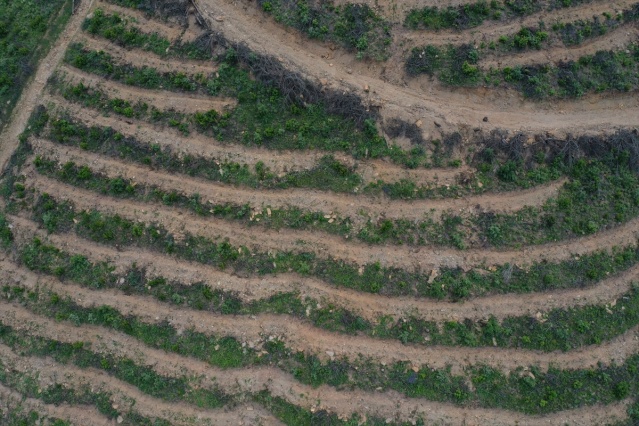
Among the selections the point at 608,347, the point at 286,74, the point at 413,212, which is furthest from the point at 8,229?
the point at 608,347

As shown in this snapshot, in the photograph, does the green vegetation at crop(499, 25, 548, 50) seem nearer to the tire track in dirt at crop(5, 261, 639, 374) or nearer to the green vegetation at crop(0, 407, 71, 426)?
the tire track in dirt at crop(5, 261, 639, 374)

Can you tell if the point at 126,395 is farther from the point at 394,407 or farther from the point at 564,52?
the point at 564,52

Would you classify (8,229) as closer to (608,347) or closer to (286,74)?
(286,74)

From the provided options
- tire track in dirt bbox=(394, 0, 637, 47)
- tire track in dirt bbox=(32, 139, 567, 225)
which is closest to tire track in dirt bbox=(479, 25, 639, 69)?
tire track in dirt bbox=(394, 0, 637, 47)

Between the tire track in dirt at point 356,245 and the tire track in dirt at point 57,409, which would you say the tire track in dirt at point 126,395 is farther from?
the tire track in dirt at point 356,245

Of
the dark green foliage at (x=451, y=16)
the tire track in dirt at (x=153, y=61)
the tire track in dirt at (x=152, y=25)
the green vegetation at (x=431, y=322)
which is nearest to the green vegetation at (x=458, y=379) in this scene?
the green vegetation at (x=431, y=322)

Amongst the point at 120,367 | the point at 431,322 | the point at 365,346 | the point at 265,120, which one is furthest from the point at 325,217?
the point at 120,367
